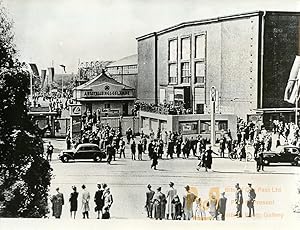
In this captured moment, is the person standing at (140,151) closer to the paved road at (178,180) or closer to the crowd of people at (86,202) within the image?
the paved road at (178,180)

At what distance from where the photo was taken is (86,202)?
7.13ft

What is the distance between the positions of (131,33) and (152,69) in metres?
0.18

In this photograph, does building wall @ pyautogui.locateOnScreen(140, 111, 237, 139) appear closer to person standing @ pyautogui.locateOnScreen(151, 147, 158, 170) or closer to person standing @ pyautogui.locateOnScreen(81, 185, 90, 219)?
person standing @ pyautogui.locateOnScreen(151, 147, 158, 170)

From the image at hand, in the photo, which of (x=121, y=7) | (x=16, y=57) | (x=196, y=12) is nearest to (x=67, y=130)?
(x=16, y=57)

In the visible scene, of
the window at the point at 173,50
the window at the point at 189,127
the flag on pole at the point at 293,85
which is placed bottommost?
the window at the point at 189,127

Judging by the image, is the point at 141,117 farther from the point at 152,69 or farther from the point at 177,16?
the point at 177,16

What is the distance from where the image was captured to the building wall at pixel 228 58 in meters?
2.12

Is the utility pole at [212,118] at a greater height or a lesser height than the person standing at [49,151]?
greater

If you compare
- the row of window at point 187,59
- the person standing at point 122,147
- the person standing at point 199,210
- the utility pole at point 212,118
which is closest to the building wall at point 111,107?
the person standing at point 122,147

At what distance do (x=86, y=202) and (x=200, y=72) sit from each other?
28.5 inches

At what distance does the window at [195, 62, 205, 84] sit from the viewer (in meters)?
2.17

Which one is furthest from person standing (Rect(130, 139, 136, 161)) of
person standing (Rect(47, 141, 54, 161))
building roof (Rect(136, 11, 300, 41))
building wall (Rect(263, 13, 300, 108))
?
building wall (Rect(263, 13, 300, 108))

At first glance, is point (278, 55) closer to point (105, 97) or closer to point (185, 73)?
point (185, 73)

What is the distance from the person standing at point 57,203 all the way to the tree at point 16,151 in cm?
3
